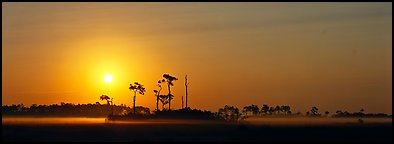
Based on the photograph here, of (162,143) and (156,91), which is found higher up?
(156,91)

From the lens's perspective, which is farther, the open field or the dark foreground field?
the open field

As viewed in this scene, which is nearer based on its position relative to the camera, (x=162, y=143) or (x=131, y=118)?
(x=162, y=143)

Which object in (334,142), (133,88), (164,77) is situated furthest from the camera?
(133,88)

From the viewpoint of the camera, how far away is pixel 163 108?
14812cm

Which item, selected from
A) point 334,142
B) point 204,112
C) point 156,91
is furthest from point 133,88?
point 334,142

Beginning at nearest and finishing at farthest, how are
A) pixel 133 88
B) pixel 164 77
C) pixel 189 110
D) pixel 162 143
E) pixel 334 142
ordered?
pixel 162 143 → pixel 334 142 → pixel 189 110 → pixel 164 77 → pixel 133 88

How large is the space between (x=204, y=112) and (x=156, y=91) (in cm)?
1639

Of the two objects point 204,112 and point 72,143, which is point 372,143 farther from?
point 204,112

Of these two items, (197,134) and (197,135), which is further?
(197,134)

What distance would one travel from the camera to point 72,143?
4919 centimetres

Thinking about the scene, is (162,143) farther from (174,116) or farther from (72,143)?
(174,116)

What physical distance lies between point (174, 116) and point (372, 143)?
82.8m

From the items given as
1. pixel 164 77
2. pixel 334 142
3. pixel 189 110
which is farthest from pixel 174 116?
pixel 334 142

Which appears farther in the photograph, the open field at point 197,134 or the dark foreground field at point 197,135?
the open field at point 197,134
